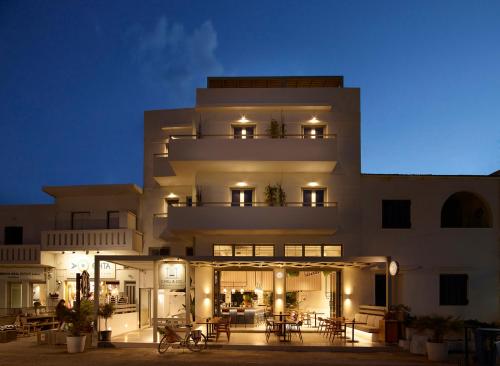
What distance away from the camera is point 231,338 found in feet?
72.8

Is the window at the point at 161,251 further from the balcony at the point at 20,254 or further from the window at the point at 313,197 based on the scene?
the window at the point at 313,197

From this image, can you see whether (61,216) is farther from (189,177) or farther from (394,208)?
(394,208)

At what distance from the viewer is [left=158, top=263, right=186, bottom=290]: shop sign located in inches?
842

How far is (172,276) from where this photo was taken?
70.3 ft

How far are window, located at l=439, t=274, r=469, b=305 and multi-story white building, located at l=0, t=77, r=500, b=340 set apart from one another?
0.05m

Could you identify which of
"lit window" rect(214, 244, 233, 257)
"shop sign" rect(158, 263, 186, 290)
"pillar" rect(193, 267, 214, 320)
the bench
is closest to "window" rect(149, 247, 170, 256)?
"pillar" rect(193, 267, 214, 320)

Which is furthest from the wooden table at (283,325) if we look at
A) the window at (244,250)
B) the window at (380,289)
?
the window at (380,289)

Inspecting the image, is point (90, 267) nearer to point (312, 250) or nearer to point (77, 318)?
point (77, 318)

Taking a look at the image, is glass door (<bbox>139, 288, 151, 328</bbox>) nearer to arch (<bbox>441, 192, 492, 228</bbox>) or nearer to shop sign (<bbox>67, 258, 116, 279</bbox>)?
shop sign (<bbox>67, 258, 116, 279</bbox>)

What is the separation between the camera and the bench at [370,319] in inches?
845

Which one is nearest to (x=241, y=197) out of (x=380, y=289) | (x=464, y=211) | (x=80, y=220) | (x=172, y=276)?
(x=172, y=276)

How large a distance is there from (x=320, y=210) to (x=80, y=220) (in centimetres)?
1396

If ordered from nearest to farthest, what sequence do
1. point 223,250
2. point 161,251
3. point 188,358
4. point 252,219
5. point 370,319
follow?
1. point 188,358
2. point 370,319
3. point 252,219
4. point 223,250
5. point 161,251

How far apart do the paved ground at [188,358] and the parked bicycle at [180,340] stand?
1.01 feet
